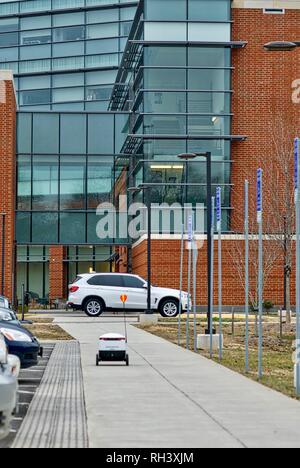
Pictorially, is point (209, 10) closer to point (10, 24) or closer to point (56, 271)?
point (56, 271)

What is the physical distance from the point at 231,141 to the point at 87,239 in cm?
939

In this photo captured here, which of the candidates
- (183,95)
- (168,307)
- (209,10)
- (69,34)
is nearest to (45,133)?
(183,95)

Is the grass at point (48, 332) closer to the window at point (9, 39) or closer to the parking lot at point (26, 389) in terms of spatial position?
the parking lot at point (26, 389)

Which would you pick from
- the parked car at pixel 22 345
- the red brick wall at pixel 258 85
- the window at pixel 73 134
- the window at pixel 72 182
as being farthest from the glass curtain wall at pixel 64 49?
the parked car at pixel 22 345

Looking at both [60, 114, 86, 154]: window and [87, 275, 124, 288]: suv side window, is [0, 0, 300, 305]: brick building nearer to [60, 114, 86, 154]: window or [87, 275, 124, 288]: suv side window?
[60, 114, 86, 154]: window

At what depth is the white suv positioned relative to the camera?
4150cm

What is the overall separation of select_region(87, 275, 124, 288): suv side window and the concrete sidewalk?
2107 cm

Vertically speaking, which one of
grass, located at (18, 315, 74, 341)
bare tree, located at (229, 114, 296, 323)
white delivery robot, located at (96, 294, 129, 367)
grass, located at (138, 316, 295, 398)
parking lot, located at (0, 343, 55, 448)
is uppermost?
bare tree, located at (229, 114, 296, 323)

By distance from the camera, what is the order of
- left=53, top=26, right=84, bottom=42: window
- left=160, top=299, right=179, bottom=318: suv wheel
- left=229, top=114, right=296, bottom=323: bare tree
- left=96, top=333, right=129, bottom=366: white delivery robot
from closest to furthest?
left=96, top=333, right=129, bottom=366: white delivery robot
left=229, top=114, right=296, bottom=323: bare tree
left=160, top=299, right=179, bottom=318: suv wheel
left=53, top=26, right=84, bottom=42: window

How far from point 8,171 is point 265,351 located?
98.4ft

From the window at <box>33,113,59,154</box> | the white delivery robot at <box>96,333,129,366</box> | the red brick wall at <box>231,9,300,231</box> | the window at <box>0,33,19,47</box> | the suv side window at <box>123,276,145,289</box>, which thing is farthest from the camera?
the window at <box>0,33,19,47</box>

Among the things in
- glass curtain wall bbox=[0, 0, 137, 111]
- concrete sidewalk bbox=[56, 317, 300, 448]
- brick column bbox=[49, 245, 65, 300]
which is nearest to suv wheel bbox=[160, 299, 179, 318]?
concrete sidewalk bbox=[56, 317, 300, 448]

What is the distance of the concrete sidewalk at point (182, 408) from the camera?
999 cm

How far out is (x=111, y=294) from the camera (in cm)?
4178
